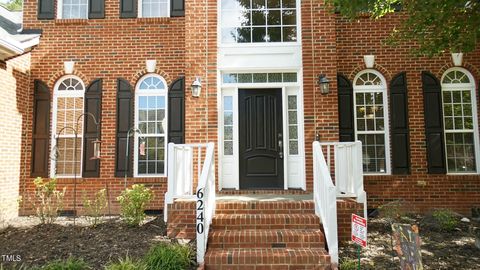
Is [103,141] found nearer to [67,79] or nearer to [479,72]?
[67,79]

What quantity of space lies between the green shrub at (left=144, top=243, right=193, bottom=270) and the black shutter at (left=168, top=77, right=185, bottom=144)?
3454mm

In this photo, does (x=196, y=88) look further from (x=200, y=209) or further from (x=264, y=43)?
(x=200, y=209)

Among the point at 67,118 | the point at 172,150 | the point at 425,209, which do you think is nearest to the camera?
the point at 172,150

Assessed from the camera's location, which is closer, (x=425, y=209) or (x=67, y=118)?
(x=425, y=209)

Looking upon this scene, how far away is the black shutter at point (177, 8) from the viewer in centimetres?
812

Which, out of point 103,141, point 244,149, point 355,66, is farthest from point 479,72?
point 103,141

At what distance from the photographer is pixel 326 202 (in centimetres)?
505

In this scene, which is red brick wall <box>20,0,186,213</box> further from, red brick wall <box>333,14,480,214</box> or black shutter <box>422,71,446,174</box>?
black shutter <box>422,71,446,174</box>

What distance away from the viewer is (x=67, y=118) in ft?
26.6

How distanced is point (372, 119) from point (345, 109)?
698 mm

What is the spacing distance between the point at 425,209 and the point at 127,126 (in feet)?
23.5

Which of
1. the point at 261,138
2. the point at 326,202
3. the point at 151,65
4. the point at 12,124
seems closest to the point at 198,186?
the point at 326,202

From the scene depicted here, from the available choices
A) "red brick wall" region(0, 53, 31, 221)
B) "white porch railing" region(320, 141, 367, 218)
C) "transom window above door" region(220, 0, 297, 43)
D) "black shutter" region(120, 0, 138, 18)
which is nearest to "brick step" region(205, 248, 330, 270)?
"white porch railing" region(320, 141, 367, 218)

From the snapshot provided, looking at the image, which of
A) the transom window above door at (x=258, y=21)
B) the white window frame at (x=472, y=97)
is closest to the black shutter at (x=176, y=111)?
the transom window above door at (x=258, y=21)
